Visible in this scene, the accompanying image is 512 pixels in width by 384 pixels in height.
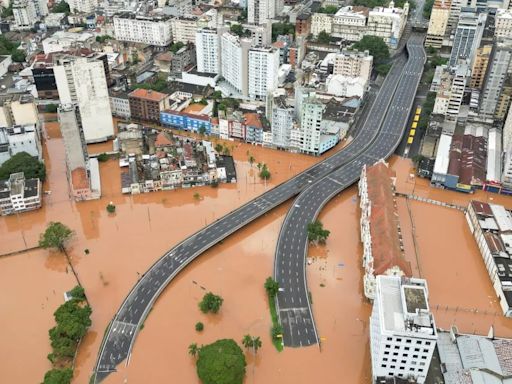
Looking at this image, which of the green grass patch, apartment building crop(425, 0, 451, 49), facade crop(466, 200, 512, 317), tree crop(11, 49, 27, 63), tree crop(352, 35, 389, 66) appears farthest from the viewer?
apartment building crop(425, 0, 451, 49)

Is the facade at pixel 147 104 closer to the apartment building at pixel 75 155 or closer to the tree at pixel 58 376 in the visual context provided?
the apartment building at pixel 75 155

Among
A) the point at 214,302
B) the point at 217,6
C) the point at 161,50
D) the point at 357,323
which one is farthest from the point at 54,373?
the point at 217,6

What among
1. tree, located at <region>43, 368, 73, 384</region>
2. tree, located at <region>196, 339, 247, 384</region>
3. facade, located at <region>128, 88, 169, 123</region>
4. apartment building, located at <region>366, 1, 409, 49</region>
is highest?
apartment building, located at <region>366, 1, 409, 49</region>

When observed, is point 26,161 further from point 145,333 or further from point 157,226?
point 145,333

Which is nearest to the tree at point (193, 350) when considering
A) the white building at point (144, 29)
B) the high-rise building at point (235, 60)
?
the high-rise building at point (235, 60)

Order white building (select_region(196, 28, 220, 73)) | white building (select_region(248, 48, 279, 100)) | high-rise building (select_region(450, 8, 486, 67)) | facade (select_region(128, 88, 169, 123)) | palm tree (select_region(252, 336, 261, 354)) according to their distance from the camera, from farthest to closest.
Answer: white building (select_region(196, 28, 220, 73))
high-rise building (select_region(450, 8, 486, 67))
white building (select_region(248, 48, 279, 100))
facade (select_region(128, 88, 169, 123))
palm tree (select_region(252, 336, 261, 354))

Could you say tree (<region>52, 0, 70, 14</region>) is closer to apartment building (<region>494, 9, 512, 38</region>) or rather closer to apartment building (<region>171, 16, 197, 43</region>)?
apartment building (<region>171, 16, 197, 43</region>)

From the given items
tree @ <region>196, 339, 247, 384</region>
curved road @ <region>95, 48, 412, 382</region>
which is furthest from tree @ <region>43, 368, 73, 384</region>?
tree @ <region>196, 339, 247, 384</region>

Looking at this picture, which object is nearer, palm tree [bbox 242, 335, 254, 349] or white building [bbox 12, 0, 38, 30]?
palm tree [bbox 242, 335, 254, 349]
